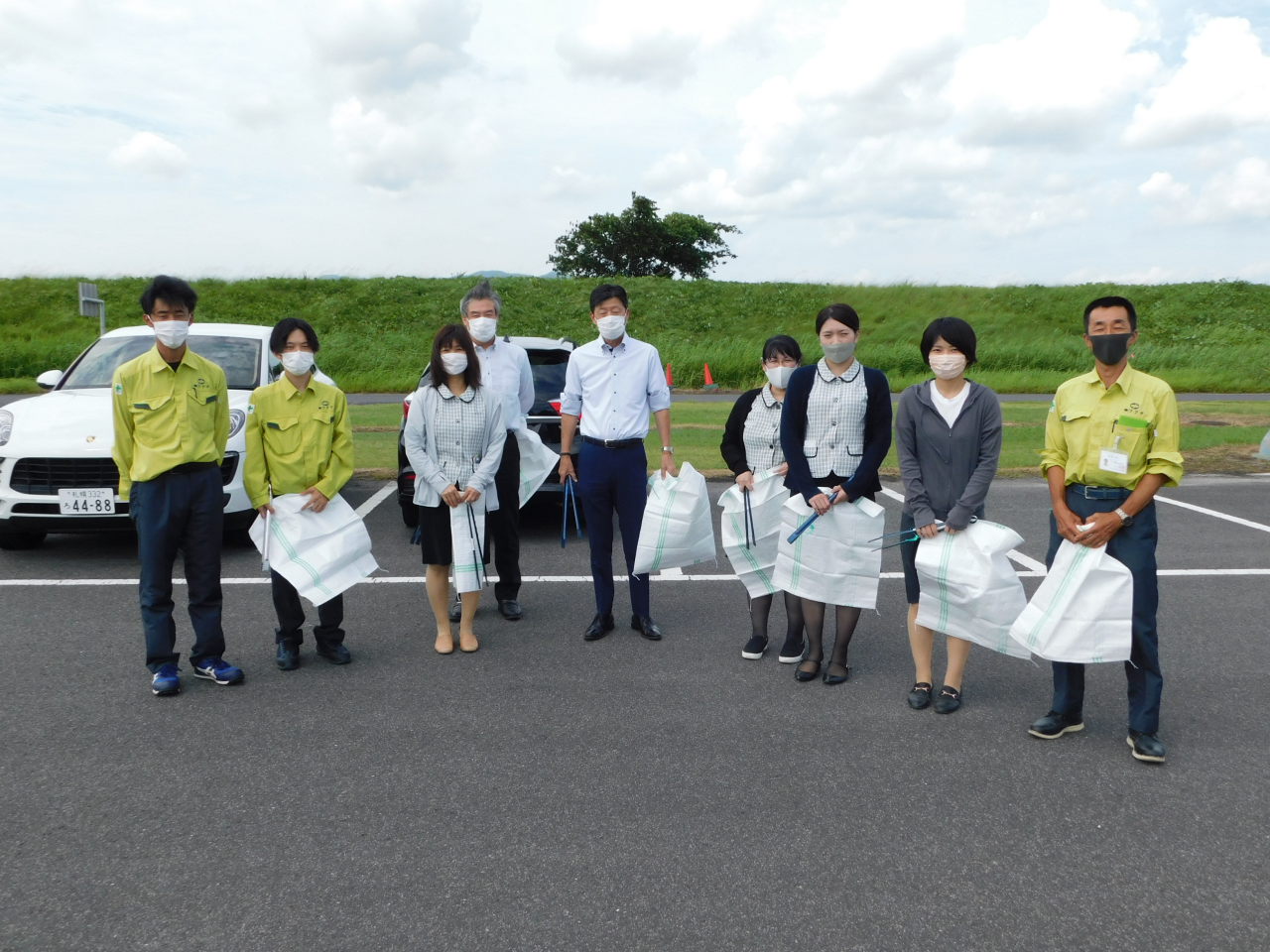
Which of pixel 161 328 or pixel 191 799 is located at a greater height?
pixel 161 328

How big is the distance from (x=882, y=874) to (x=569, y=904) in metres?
0.96

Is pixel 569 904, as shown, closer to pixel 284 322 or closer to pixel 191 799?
pixel 191 799

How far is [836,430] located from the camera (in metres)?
4.69

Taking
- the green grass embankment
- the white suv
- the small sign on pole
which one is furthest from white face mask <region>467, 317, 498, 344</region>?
the green grass embankment

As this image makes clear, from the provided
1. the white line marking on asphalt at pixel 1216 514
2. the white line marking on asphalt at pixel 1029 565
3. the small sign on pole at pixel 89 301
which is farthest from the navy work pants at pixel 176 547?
the small sign on pole at pixel 89 301

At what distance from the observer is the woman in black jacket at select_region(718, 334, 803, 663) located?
16.6ft

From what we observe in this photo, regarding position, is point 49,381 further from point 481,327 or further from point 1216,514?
point 1216,514

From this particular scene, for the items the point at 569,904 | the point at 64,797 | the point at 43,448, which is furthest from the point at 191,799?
the point at 43,448

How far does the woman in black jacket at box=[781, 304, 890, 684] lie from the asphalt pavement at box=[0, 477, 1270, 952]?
0.86m

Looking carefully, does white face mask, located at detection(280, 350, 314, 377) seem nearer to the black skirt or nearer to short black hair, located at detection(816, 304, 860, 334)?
the black skirt

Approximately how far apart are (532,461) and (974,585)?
2849mm

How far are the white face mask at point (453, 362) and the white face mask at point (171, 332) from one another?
126cm

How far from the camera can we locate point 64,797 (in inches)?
138

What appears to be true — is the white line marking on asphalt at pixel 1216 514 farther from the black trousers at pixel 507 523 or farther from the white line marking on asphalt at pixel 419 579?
the black trousers at pixel 507 523
